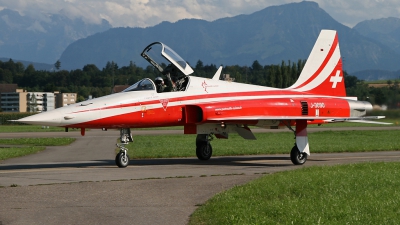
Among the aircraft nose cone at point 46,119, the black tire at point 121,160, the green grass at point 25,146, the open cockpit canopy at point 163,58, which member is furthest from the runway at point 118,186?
the green grass at point 25,146

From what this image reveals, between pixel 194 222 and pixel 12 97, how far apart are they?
578 ft

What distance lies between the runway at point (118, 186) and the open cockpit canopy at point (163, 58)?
10.2 ft

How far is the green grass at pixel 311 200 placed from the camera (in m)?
9.47

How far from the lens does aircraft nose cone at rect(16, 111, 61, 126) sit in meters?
16.1

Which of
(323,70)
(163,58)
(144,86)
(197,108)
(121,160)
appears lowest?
(121,160)

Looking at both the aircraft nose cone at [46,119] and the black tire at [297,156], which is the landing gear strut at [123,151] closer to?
the aircraft nose cone at [46,119]

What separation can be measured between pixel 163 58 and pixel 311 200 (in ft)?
32.3

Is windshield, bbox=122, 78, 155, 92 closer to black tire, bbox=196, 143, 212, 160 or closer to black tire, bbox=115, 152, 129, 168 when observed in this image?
black tire, bbox=115, 152, 129, 168

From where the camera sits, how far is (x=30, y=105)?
554ft

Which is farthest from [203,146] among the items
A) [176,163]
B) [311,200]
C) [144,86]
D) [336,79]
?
[311,200]

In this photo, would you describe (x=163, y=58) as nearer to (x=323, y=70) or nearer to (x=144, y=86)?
(x=144, y=86)

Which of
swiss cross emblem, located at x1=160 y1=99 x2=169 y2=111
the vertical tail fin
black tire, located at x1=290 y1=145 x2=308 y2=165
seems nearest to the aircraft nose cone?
swiss cross emblem, located at x1=160 y1=99 x2=169 y2=111

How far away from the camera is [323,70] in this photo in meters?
23.2

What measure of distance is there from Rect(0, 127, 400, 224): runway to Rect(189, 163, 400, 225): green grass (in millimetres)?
662
